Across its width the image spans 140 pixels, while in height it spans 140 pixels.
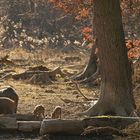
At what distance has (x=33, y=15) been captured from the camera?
37812 millimetres

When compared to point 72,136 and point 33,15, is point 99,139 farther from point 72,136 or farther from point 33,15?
point 33,15

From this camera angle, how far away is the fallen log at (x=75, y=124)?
30.7ft

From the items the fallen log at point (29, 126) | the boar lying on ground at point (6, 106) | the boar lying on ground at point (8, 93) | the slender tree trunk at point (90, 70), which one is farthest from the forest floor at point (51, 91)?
the boar lying on ground at point (6, 106)

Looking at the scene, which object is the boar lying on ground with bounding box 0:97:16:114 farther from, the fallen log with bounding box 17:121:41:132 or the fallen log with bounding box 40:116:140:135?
the fallen log with bounding box 40:116:140:135

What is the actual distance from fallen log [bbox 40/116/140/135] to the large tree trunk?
6.87 ft

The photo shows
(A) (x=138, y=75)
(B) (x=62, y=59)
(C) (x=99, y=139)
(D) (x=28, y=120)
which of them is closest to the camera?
(C) (x=99, y=139)

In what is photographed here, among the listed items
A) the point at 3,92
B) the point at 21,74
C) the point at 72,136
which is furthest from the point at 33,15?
the point at 72,136

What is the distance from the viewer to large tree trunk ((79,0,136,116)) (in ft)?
38.1

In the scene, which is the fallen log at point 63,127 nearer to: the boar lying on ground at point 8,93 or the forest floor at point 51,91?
the forest floor at point 51,91

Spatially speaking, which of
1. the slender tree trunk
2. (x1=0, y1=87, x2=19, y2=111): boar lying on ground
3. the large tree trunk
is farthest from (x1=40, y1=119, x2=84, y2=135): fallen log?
the slender tree trunk

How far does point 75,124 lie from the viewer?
30.9ft

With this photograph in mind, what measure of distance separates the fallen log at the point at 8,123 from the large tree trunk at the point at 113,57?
2.54 m

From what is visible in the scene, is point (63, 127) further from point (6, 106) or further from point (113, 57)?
point (113, 57)

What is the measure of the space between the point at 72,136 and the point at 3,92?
2.88 m
